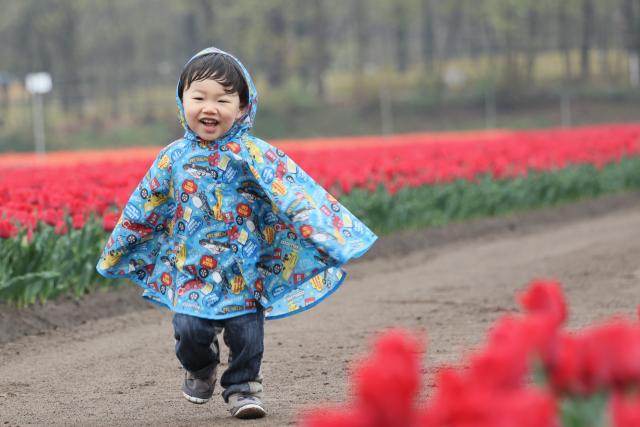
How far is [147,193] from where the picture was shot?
489cm

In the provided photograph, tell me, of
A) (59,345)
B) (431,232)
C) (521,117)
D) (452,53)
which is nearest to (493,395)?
(59,345)

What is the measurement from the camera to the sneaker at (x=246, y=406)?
15.6 feet

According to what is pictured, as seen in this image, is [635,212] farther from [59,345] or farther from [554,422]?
[554,422]

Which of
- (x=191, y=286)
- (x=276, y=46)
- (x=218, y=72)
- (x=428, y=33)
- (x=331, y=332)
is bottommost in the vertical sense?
(x=331, y=332)

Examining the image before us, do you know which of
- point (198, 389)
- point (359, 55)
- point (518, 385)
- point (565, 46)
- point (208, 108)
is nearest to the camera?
point (518, 385)

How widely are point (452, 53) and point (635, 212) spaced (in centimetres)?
4654

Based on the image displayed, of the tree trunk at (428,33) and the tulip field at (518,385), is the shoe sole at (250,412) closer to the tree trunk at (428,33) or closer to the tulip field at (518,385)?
the tulip field at (518,385)

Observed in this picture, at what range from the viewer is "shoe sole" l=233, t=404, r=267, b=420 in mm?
4758

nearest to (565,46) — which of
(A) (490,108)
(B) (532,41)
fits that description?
(B) (532,41)

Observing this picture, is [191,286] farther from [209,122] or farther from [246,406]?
A: [209,122]

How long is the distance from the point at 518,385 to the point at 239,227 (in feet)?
10.3

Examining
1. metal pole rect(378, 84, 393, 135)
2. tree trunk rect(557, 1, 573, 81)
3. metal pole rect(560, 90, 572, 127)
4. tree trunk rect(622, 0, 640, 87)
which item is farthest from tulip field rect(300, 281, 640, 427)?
tree trunk rect(557, 1, 573, 81)

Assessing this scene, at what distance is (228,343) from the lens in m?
4.81

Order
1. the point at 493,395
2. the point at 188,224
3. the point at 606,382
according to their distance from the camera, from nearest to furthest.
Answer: the point at 493,395 → the point at 606,382 → the point at 188,224
